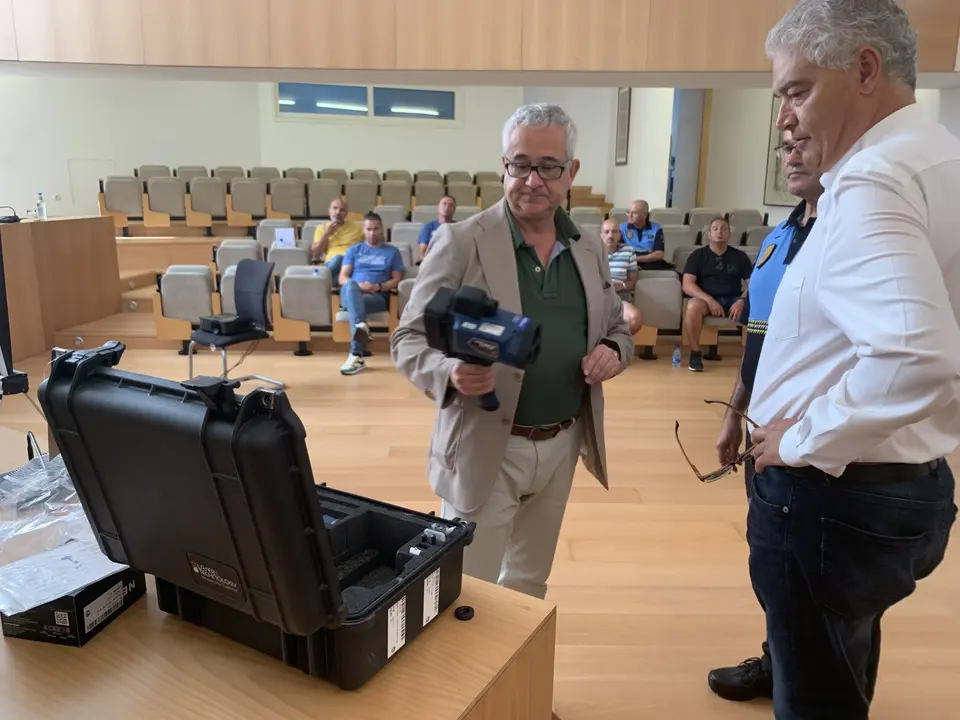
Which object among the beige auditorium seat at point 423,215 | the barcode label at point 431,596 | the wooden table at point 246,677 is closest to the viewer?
the wooden table at point 246,677

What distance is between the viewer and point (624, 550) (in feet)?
8.58

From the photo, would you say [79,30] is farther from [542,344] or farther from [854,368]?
[854,368]

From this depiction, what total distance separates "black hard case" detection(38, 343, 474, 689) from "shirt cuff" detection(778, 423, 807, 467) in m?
0.48

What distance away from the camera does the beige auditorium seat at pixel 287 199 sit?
8461mm

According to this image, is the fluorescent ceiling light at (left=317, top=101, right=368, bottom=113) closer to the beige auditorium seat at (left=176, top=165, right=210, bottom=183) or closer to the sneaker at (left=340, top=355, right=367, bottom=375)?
the beige auditorium seat at (left=176, top=165, right=210, bottom=183)

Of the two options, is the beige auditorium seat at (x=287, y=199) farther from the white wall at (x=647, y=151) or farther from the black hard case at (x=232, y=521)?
the black hard case at (x=232, y=521)

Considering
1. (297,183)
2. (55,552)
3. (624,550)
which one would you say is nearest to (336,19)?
(297,183)

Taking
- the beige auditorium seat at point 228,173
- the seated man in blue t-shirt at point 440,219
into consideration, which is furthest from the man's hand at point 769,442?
the beige auditorium seat at point 228,173

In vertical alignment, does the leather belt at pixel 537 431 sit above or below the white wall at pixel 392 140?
below

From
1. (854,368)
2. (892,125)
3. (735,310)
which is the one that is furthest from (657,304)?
(854,368)

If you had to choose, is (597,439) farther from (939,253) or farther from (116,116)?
(116,116)

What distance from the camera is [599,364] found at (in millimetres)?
1491

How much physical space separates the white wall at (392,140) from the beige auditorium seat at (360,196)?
3.01 metres

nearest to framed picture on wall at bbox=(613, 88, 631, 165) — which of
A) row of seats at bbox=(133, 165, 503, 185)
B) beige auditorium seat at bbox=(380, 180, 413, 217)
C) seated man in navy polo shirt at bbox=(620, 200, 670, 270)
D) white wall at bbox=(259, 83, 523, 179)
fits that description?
white wall at bbox=(259, 83, 523, 179)
